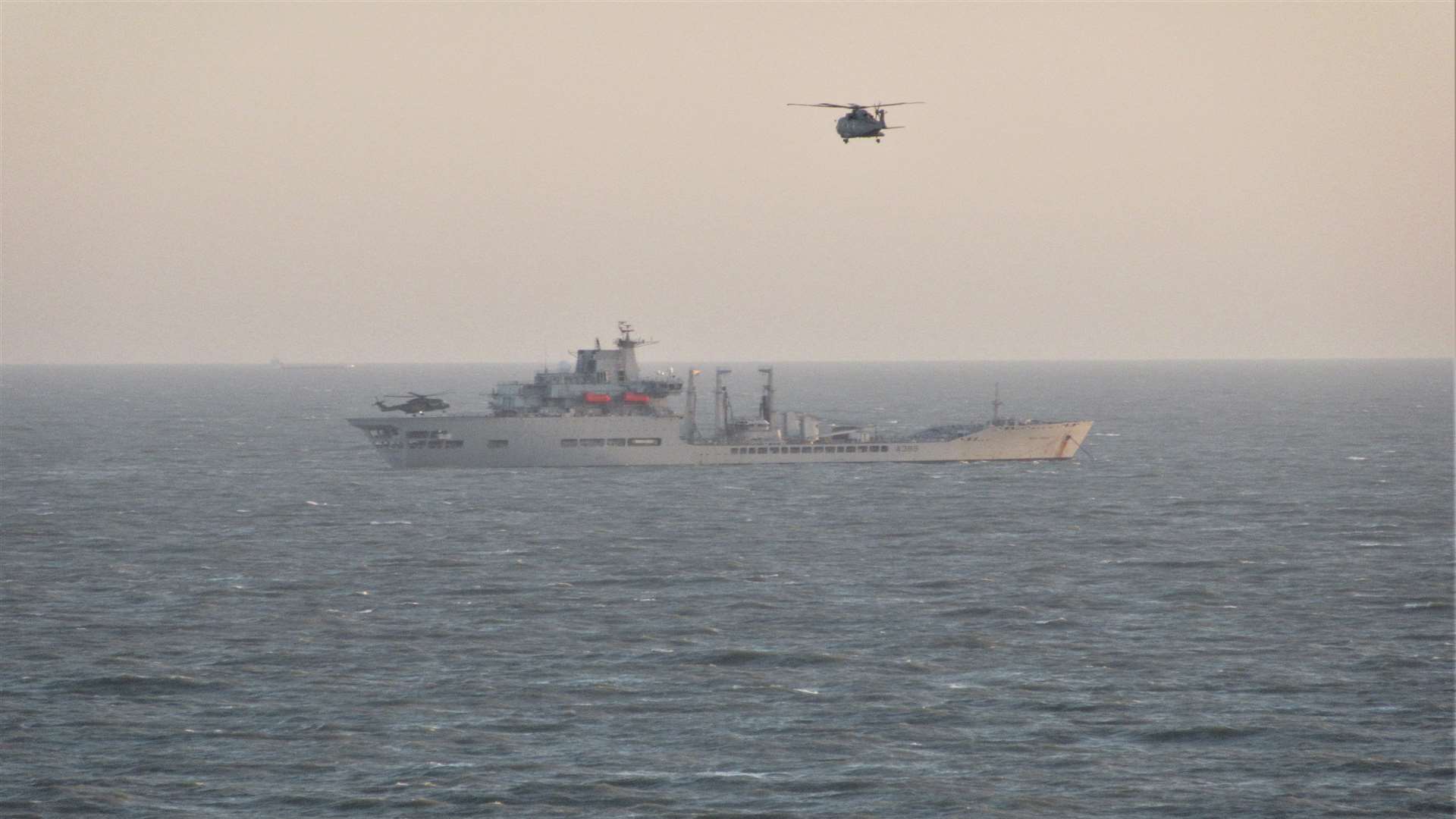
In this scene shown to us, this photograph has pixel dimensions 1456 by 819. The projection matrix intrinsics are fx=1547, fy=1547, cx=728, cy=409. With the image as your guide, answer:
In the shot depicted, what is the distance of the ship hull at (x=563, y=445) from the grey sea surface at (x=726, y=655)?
14.2 metres

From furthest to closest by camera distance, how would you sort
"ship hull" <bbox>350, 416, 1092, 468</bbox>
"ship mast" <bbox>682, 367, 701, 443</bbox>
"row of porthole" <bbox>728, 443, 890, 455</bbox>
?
"row of porthole" <bbox>728, 443, 890, 455</bbox>
"ship mast" <bbox>682, 367, 701, 443</bbox>
"ship hull" <bbox>350, 416, 1092, 468</bbox>

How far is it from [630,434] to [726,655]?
57753 mm

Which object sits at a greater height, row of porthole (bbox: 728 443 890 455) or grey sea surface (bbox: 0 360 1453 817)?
row of porthole (bbox: 728 443 890 455)

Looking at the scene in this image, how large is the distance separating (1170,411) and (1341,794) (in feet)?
553

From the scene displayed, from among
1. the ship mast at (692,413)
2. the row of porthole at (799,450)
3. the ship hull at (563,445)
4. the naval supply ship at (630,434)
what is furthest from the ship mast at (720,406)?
the ship hull at (563,445)

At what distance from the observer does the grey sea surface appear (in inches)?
1166

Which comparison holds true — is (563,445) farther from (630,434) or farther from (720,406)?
(720,406)

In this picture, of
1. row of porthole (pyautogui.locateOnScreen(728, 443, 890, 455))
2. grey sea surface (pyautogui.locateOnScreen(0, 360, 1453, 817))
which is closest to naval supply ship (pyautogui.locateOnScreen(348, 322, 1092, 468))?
row of porthole (pyautogui.locateOnScreen(728, 443, 890, 455))

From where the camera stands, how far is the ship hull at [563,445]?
315 feet

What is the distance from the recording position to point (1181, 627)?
44625 mm

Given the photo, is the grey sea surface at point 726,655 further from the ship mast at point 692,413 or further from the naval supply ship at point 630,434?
the ship mast at point 692,413

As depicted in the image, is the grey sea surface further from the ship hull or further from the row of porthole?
the row of porthole

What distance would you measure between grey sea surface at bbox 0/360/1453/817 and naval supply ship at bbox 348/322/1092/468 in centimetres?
1465

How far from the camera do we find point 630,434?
97.8 meters
